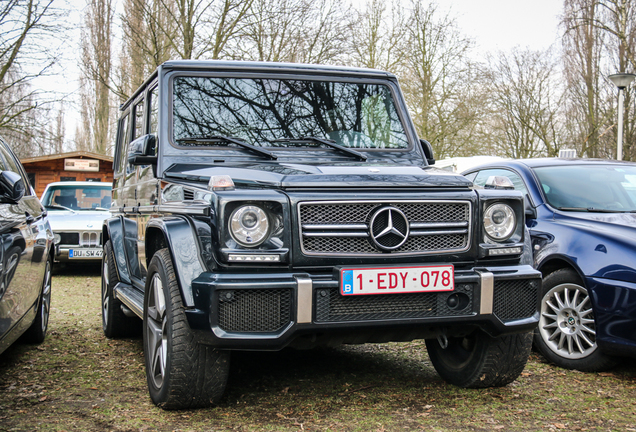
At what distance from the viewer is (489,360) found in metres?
3.78

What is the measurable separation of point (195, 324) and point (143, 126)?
2.30 meters

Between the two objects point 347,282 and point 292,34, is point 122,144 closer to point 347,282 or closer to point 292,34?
point 347,282

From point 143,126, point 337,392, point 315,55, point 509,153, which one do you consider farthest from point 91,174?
point 337,392

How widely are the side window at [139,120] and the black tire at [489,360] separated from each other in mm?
2816

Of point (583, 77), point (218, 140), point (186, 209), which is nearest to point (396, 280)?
point (186, 209)

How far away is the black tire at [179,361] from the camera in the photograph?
3.23m

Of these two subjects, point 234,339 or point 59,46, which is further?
point 59,46

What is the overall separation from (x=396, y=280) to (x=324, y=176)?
0.65m

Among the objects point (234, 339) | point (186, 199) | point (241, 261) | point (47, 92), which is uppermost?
point (47, 92)

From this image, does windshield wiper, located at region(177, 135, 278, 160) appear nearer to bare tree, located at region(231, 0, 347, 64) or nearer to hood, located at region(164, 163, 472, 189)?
hood, located at region(164, 163, 472, 189)

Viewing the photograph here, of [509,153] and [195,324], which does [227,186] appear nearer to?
[195,324]

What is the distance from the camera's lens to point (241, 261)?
120 inches

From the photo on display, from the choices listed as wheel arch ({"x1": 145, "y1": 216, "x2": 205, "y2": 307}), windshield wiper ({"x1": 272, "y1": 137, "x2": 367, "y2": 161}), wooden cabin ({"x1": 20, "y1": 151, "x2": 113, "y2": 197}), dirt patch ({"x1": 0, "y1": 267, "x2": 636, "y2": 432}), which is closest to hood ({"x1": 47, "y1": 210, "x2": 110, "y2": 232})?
dirt patch ({"x1": 0, "y1": 267, "x2": 636, "y2": 432})

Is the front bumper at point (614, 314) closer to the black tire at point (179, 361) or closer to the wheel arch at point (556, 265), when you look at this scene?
the wheel arch at point (556, 265)
